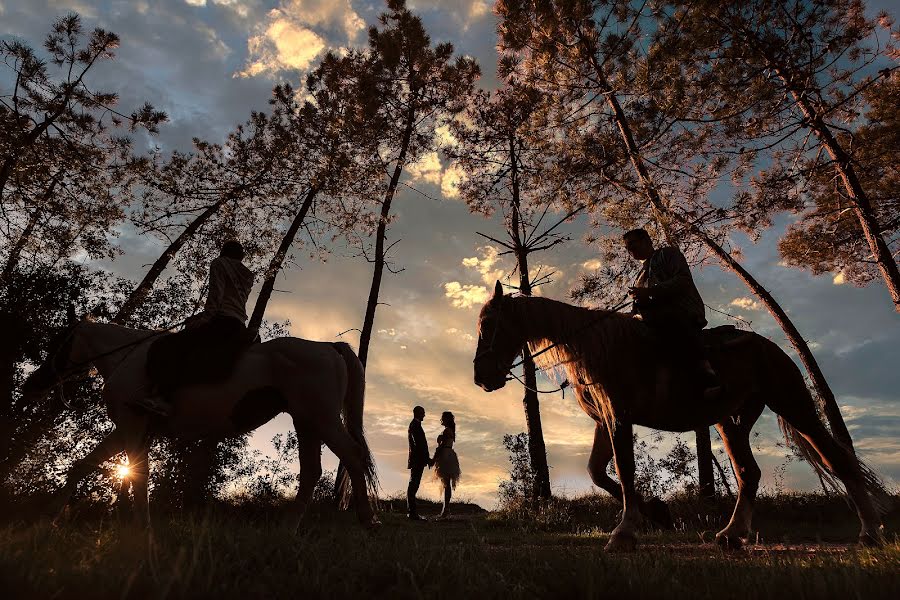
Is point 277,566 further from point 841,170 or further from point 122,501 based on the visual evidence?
point 841,170

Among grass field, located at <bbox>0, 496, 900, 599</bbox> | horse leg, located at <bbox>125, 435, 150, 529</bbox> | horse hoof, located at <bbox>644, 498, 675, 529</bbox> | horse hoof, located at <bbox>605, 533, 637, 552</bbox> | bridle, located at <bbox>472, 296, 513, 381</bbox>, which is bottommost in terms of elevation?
grass field, located at <bbox>0, 496, 900, 599</bbox>

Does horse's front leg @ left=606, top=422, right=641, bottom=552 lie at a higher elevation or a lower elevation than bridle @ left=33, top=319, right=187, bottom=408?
lower

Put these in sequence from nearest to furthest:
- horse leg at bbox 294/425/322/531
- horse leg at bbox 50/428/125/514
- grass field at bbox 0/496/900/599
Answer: grass field at bbox 0/496/900/599 → horse leg at bbox 50/428/125/514 → horse leg at bbox 294/425/322/531

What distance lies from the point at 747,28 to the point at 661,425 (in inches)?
383

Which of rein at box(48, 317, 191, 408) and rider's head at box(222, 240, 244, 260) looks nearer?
rein at box(48, 317, 191, 408)

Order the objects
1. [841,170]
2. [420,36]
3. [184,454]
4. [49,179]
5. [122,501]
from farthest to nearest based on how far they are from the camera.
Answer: [420,36] → [49,179] → [841,170] → [184,454] → [122,501]

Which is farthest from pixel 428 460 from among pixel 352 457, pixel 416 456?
pixel 352 457

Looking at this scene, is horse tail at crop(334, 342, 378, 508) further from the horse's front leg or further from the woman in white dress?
the woman in white dress

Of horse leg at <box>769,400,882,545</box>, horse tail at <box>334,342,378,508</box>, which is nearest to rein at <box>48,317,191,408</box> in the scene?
horse tail at <box>334,342,378,508</box>

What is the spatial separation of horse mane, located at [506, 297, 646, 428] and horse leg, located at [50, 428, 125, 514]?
4.37 m

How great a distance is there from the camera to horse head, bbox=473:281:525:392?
5.34 meters

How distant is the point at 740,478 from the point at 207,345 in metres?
5.93

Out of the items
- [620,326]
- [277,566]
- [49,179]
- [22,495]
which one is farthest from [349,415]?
[49,179]

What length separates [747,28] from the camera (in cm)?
1125
